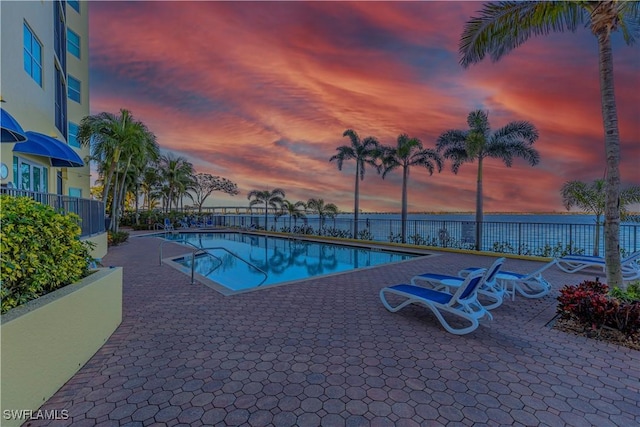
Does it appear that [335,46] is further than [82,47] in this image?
No

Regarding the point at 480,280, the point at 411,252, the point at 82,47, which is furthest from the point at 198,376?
the point at 82,47

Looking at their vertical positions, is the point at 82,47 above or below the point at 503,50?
above

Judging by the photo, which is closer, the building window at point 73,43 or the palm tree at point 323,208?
the building window at point 73,43

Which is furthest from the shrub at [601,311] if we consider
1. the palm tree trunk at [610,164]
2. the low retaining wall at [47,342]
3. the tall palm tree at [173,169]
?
the tall palm tree at [173,169]

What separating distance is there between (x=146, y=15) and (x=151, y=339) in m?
11.1

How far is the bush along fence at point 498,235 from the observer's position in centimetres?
1052

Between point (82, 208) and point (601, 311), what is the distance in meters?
12.3

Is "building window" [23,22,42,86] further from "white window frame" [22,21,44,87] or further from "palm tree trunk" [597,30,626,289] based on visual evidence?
"palm tree trunk" [597,30,626,289]

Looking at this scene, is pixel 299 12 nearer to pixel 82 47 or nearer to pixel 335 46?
pixel 335 46

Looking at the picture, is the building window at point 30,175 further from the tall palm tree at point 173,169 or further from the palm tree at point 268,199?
the tall palm tree at point 173,169

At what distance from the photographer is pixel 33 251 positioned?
268 cm

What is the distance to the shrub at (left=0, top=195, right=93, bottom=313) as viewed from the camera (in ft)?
7.88

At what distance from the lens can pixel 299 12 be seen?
10.1 meters

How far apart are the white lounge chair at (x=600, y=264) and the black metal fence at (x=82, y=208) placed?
11901mm
